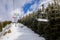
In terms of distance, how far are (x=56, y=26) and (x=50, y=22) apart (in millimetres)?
523

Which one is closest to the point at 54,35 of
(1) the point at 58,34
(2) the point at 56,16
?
(1) the point at 58,34

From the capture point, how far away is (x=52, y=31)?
963 cm

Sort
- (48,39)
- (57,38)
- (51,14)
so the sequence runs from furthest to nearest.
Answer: (48,39), (51,14), (57,38)

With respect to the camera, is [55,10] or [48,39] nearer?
[55,10]

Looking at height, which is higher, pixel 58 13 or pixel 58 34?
pixel 58 13

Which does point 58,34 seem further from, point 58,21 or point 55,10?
point 55,10

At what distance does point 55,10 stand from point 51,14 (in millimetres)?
321

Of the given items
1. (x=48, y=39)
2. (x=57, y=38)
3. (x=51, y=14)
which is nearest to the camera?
(x=57, y=38)

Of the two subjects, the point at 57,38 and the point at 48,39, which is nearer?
the point at 57,38

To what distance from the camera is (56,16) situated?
9297mm

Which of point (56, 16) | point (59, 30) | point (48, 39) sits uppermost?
point (56, 16)

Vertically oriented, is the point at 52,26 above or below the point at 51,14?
below

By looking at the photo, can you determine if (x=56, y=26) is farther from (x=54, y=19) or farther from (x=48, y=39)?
(x=48, y=39)

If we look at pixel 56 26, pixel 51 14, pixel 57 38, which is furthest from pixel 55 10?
pixel 57 38
